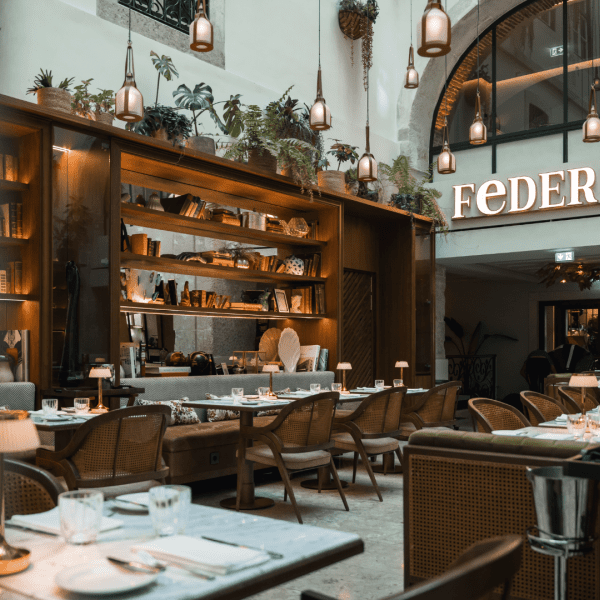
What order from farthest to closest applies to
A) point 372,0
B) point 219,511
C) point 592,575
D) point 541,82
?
1. point 541,82
2. point 372,0
3. point 592,575
4. point 219,511

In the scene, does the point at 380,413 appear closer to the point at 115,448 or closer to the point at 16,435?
the point at 115,448

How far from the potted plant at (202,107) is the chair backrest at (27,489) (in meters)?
5.05

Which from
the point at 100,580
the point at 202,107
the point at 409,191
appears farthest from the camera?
the point at 409,191

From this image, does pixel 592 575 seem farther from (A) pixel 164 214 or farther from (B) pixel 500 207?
(B) pixel 500 207

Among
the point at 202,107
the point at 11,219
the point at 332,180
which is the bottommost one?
the point at 11,219

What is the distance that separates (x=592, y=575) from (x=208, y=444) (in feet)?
11.7

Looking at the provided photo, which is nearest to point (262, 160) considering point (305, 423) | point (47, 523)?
point (305, 423)

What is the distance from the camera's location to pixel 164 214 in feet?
22.2

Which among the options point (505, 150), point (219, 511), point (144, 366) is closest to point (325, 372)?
point (144, 366)

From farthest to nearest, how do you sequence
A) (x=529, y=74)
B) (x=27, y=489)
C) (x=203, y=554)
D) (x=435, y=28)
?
(x=529, y=74)
(x=435, y=28)
(x=27, y=489)
(x=203, y=554)

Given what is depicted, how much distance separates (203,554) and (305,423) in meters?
3.56

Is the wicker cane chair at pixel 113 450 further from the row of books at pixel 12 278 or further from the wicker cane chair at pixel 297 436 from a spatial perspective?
the row of books at pixel 12 278

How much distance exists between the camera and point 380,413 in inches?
228

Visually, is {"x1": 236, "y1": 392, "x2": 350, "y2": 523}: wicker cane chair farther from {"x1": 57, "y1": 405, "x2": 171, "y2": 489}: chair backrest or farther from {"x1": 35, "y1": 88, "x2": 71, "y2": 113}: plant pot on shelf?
{"x1": 35, "y1": 88, "x2": 71, "y2": 113}: plant pot on shelf
